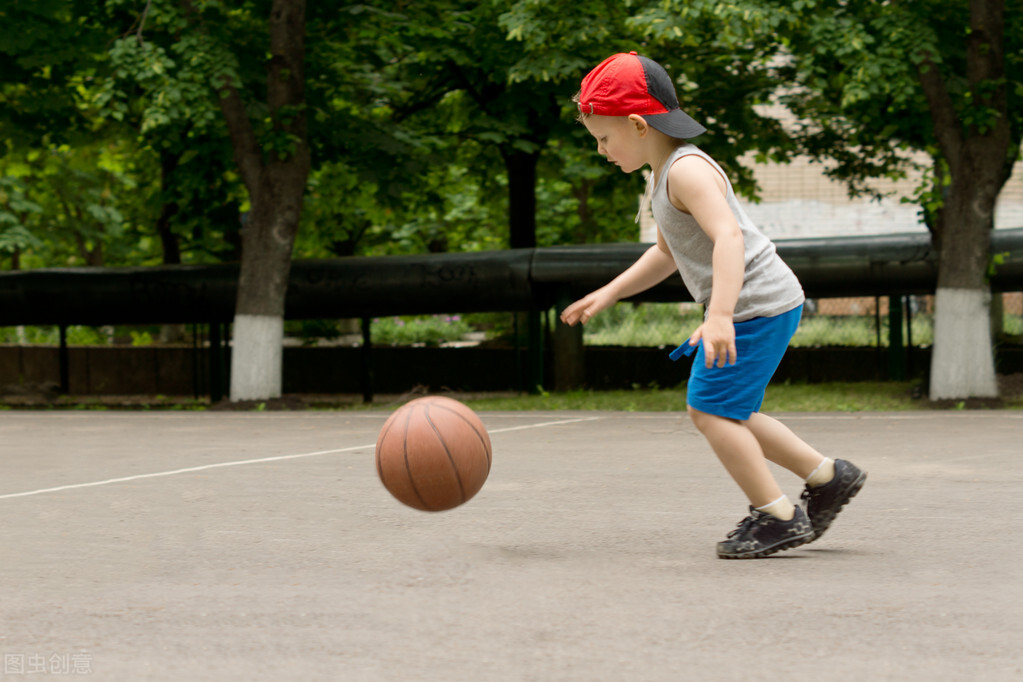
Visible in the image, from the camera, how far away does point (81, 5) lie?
51.8ft

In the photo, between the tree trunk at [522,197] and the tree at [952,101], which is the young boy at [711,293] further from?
the tree trunk at [522,197]

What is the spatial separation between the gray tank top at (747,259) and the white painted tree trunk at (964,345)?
31.8ft

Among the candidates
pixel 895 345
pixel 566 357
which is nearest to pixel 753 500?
pixel 566 357

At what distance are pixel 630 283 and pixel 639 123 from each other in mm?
746

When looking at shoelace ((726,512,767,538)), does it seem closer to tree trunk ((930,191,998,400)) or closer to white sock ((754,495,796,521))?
white sock ((754,495,796,521))

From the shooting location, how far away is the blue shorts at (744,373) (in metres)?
4.55

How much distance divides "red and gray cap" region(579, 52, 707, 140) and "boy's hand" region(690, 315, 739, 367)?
2.71 ft

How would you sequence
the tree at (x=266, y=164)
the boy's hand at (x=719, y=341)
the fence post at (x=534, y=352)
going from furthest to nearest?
the fence post at (x=534, y=352), the tree at (x=266, y=164), the boy's hand at (x=719, y=341)

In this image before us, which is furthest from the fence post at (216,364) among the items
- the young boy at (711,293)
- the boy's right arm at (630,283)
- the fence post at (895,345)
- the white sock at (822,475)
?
the white sock at (822,475)

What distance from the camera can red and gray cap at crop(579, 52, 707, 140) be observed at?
4582 millimetres

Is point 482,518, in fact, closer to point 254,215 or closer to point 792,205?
point 254,215

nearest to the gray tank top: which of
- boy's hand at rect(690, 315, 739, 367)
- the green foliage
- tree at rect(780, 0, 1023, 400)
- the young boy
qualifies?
the young boy

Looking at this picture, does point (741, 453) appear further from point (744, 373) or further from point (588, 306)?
point (588, 306)

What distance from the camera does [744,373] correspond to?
4551mm
